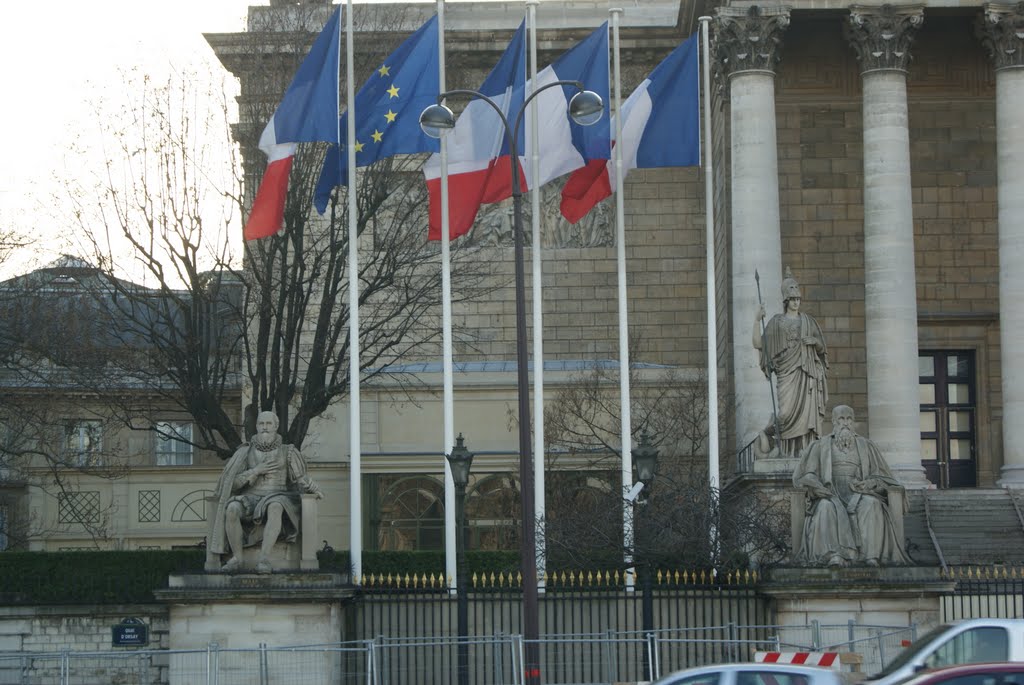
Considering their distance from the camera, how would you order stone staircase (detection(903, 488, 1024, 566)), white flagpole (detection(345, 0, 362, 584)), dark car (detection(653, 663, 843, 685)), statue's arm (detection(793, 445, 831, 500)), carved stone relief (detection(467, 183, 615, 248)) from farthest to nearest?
carved stone relief (detection(467, 183, 615, 248)) < stone staircase (detection(903, 488, 1024, 566)) < white flagpole (detection(345, 0, 362, 584)) < statue's arm (detection(793, 445, 831, 500)) < dark car (detection(653, 663, 843, 685))

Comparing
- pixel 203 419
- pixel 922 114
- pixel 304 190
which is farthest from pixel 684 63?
pixel 922 114

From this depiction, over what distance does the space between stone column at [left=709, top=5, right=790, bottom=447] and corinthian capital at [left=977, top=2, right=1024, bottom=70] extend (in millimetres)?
4456

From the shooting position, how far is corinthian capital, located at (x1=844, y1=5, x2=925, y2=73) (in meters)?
43.0

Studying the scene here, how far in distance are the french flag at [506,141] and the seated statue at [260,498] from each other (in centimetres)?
619

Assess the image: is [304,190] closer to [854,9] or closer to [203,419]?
[203,419]

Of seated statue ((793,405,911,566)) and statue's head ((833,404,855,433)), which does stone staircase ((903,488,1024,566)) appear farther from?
statue's head ((833,404,855,433))

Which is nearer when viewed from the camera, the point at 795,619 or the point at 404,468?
the point at 795,619

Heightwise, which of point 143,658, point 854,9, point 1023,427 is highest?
point 854,9

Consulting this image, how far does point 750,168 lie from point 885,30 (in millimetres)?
4199

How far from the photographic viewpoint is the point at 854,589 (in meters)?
26.8

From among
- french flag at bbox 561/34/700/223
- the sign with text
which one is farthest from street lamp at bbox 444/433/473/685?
french flag at bbox 561/34/700/223

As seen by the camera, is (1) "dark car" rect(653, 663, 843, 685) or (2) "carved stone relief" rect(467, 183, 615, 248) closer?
(1) "dark car" rect(653, 663, 843, 685)

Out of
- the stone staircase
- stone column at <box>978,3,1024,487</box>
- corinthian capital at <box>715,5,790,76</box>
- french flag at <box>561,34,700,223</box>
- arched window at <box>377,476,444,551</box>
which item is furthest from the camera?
arched window at <box>377,476,444,551</box>

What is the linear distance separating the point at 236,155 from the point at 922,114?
17043mm
